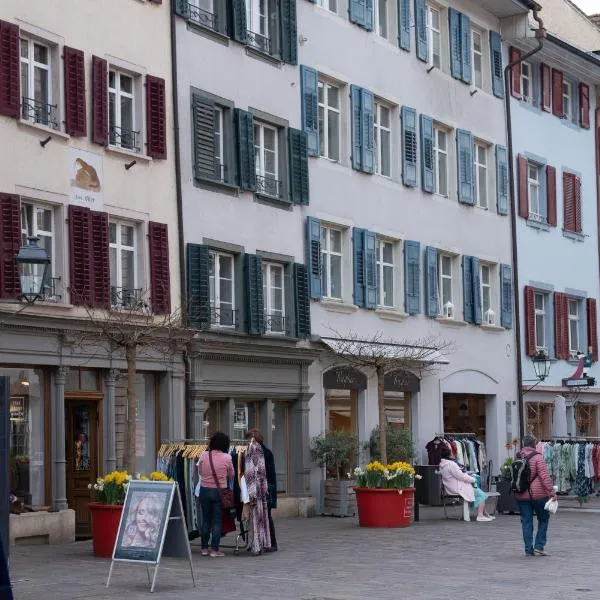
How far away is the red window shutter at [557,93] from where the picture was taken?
135 feet

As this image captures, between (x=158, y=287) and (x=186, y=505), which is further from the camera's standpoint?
(x=158, y=287)

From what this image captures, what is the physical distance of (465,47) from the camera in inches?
1427

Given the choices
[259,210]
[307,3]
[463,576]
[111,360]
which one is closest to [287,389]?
[259,210]

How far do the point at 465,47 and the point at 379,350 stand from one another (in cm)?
929

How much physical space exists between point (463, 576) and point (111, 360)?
847 cm

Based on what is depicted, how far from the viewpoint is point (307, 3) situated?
30.1 meters

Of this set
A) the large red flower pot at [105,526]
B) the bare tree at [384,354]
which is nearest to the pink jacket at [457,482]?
the bare tree at [384,354]

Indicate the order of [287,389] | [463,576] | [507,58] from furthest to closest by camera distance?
1. [507,58]
2. [287,389]
3. [463,576]

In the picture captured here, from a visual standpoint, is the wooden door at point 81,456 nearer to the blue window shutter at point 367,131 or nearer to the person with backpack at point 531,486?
the person with backpack at point 531,486

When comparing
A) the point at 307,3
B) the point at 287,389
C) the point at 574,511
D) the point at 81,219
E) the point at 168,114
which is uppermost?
the point at 307,3

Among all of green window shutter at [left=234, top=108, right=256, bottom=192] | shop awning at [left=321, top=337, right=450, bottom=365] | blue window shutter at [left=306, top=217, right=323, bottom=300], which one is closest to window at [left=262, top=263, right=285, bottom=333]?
blue window shutter at [left=306, top=217, right=323, bottom=300]

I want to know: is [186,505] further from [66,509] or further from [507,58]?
[507,58]

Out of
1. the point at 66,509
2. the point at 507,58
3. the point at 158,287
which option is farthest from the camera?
the point at 507,58

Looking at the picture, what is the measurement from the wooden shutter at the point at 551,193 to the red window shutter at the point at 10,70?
2105cm
